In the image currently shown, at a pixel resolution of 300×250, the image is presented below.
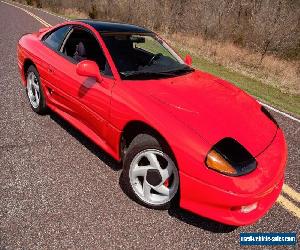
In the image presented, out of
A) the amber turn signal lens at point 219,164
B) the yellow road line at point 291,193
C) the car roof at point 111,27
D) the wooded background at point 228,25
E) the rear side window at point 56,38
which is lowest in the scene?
the wooded background at point 228,25

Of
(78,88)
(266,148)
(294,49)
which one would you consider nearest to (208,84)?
(266,148)

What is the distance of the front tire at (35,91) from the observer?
512cm

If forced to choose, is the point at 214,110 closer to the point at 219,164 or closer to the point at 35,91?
the point at 219,164

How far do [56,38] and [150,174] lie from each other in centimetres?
278

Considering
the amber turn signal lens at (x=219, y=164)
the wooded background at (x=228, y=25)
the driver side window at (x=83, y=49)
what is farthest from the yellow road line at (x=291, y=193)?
the wooded background at (x=228, y=25)

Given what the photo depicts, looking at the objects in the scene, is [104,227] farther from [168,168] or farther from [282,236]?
[282,236]

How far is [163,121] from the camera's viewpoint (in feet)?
10.2

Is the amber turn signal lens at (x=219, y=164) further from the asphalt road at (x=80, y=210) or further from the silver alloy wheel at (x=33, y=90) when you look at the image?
the silver alloy wheel at (x=33, y=90)

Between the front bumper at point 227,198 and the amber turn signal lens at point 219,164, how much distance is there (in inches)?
6.0

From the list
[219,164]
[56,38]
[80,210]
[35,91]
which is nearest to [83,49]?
[56,38]

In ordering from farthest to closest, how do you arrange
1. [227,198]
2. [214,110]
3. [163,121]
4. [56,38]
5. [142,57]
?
[56,38], [142,57], [214,110], [163,121], [227,198]

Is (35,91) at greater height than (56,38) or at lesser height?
lesser

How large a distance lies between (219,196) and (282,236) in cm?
96

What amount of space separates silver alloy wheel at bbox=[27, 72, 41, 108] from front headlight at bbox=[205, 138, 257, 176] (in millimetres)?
3254
